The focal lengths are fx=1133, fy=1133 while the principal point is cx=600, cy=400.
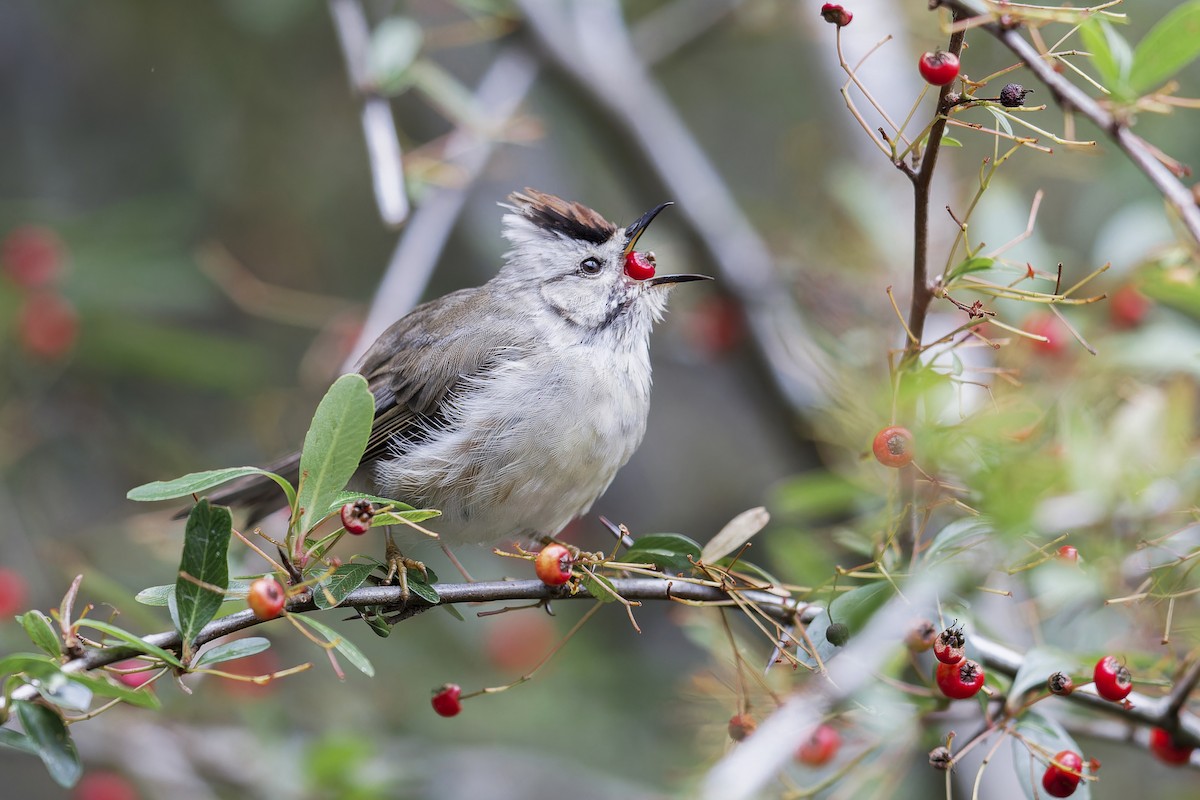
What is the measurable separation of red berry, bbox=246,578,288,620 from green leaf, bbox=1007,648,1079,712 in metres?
1.49

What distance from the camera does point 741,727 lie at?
266cm

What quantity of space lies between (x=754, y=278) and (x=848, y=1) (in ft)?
4.55

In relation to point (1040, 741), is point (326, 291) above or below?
below

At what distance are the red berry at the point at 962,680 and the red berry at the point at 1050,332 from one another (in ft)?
5.78

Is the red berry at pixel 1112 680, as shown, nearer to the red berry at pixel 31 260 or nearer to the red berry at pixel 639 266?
the red berry at pixel 639 266

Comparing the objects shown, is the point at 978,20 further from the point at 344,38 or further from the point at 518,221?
the point at 344,38

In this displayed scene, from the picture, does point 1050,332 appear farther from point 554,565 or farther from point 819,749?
point 554,565

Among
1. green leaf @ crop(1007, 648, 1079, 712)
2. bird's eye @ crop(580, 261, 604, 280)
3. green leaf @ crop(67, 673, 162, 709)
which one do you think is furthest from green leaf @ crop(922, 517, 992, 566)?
bird's eye @ crop(580, 261, 604, 280)

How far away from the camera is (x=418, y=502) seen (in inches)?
137

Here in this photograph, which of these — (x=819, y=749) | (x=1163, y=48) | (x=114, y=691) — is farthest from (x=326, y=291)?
(x=1163, y=48)

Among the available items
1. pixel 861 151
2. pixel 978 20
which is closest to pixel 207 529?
pixel 978 20

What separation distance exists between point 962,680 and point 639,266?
1.97 m

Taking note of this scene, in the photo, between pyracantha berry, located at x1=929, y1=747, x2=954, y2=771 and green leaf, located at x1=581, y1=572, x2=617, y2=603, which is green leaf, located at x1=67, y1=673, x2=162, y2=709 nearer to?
green leaf, located at x1=581, y1=572, x2=617, y2=603

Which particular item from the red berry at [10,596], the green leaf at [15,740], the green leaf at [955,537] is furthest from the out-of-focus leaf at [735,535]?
the red berry at [10,596]
